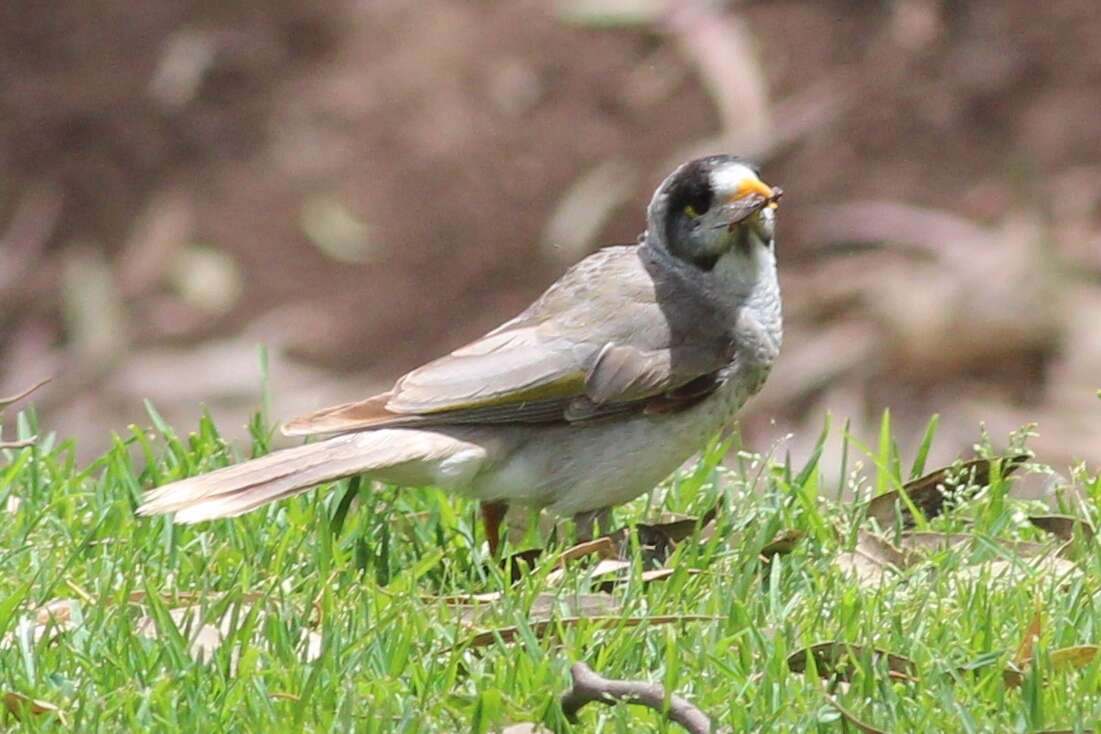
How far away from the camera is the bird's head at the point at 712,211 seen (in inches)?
241

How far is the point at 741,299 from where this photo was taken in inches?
247

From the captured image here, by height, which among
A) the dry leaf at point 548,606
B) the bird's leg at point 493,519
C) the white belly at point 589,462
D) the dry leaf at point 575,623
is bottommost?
the dry leaf at point 575,623

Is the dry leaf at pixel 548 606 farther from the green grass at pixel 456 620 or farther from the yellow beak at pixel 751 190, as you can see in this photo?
the yellow beak at pixel 751 190

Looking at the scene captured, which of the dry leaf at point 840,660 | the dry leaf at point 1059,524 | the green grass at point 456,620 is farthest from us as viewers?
the dry leaf at point 1059,524

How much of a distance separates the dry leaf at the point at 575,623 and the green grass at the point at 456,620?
0.05 ft

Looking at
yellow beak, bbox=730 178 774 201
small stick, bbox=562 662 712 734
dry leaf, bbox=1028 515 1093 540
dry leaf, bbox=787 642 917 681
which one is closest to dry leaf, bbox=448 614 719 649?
dry leaf, bbox=787 642 917 681

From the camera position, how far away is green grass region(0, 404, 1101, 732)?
14.5 feet

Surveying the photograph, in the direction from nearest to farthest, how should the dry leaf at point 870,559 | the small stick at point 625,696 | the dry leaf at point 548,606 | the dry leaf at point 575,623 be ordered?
the small stick at point 625,696 < the dry leaf at point 575,623 < the dry leaf at point 548,606 < the dry leaf at point 870,559

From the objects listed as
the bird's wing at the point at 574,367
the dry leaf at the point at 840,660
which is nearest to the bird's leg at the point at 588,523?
the bird's wing at the point at 574,367

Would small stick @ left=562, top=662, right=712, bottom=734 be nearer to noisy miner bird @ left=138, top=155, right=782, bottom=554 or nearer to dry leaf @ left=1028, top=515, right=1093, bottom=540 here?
noisy miner bird @ left=138, top=155, right=782, bottom=554

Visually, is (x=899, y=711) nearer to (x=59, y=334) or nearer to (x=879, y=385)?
(x=879, y=385)

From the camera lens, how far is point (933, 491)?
611 cm

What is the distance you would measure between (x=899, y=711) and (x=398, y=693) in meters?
1.06

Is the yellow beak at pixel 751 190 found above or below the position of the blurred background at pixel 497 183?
below
